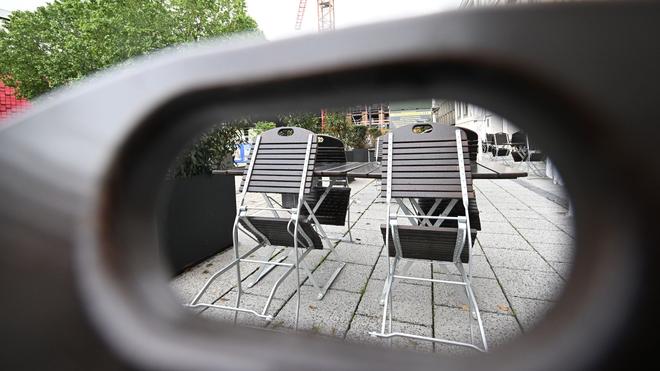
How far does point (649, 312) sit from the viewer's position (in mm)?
284

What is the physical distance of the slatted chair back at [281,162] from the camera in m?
2.22

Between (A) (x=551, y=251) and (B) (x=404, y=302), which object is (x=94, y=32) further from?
(A) (x=551, y=251)

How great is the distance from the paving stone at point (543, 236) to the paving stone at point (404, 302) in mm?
1956

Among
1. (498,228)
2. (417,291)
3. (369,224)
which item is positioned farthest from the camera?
(369,224)

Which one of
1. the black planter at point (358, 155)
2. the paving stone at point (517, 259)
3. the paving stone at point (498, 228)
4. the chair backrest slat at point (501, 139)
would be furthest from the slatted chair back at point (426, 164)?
the chair backrest slat at point (501, 139)

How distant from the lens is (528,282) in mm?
2611

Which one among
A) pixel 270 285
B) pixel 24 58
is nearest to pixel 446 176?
pixel 270 285

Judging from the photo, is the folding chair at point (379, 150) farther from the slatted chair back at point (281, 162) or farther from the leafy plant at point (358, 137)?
the leafy plant at point (358, 137)

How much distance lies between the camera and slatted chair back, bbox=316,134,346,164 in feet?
12.6

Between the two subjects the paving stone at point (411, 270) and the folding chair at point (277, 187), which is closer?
Result: the folding chair at point (277, 187)

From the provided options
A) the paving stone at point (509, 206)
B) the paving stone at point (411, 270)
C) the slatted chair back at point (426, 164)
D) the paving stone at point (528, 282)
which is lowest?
the paving stone at point (528, 282)

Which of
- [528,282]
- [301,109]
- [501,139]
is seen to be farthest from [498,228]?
[501,139]

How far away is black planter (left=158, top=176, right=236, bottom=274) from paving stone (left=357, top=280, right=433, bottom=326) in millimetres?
1625

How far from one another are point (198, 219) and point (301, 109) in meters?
2.84
